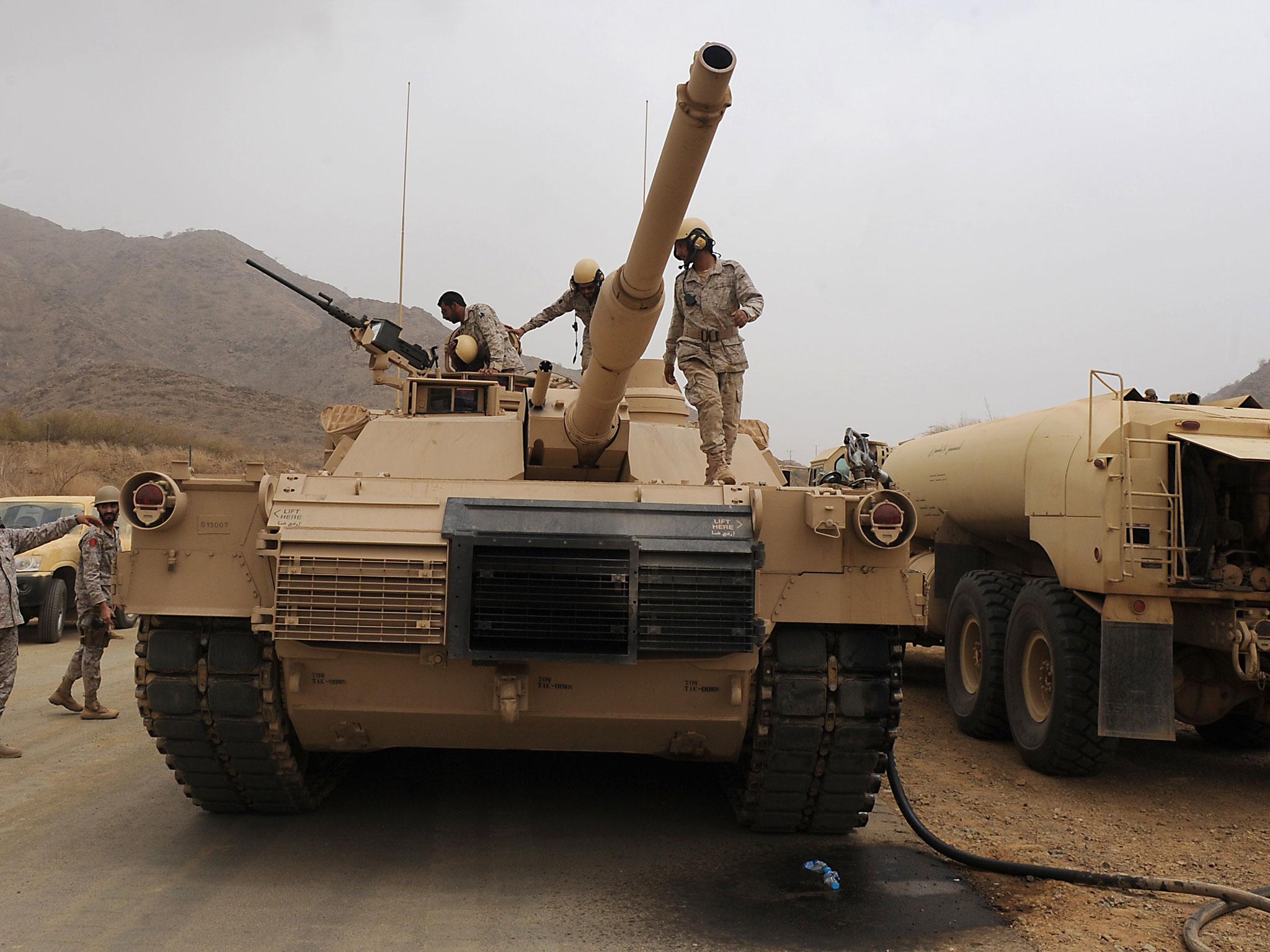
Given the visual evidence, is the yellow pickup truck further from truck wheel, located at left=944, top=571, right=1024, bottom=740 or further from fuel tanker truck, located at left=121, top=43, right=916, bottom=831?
truck wheel, located at left=944, top=571, right=1024, bottom=740

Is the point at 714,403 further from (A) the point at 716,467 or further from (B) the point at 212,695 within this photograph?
(B) the point at 212,695

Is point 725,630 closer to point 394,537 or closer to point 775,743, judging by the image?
point 775,743

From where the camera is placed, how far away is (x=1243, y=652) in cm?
646

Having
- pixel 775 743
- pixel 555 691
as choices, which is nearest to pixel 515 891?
pixel 555 691

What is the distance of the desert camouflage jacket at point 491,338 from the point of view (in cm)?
931

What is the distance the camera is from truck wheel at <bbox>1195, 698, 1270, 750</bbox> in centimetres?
837

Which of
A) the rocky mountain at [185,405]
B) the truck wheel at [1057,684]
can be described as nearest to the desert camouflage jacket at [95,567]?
the truck wheel at [1057,684]

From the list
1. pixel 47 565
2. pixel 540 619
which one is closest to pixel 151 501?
pixel 540 619

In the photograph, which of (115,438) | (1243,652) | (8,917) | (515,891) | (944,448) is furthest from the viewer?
(115,438)

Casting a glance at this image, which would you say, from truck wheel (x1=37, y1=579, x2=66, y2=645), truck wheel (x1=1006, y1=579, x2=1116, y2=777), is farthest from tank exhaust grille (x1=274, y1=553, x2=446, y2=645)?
truck wheel (x1=37, y1=579, x2=66, y2=645)

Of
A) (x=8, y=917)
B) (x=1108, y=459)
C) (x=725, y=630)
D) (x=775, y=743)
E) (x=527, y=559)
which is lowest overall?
(x=8, y=917)

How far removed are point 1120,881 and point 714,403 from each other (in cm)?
338

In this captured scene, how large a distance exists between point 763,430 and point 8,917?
5608 mm

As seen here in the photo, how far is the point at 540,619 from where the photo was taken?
4824 millimetres
